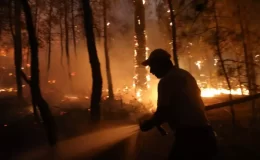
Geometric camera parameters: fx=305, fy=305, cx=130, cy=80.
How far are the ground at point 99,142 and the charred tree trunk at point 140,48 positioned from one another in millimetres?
10561

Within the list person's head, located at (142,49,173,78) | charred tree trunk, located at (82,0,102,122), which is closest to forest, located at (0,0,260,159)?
charred tree trunk, located at (82,0,102,122)

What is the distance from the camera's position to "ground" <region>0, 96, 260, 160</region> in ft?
24.8

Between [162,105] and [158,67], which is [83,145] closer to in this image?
[158,67]

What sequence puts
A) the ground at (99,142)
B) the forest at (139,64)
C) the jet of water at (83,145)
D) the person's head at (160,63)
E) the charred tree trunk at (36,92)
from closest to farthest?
the person's head at (160,63) < the charred tree trunk at (36,92) < the jet of water at (83,145) < the ground at (99,142) < the forest at (139,64)

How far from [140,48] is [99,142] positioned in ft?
50.3

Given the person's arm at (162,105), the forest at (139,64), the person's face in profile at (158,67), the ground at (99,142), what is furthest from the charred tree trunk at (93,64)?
the person's arm at (162,105)

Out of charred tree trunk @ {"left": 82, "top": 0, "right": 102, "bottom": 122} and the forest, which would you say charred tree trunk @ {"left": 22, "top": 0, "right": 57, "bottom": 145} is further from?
charred tree trunk @ {"left": 82, "top": 0, "right": 102, "bottom": 122}

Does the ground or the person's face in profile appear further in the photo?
the ground

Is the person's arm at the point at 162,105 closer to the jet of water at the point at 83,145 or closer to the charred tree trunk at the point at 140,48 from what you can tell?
the jet of water at the point at 83,145

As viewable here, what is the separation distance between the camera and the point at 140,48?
22828 mm

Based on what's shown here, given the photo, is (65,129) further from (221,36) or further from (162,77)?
(162,77)

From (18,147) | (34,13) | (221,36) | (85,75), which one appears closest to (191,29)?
(221,36)

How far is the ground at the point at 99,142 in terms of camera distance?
7.56 metres

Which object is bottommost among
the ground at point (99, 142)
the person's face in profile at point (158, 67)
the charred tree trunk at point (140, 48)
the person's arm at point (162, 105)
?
the ground at point (99, 142)
